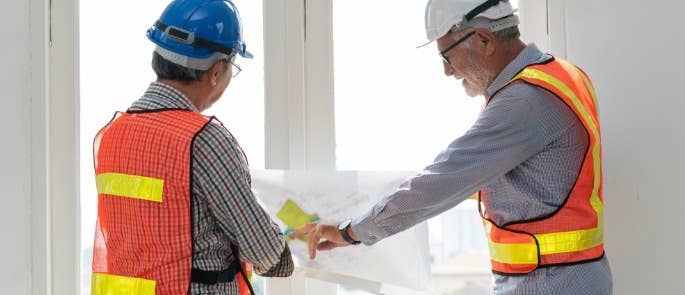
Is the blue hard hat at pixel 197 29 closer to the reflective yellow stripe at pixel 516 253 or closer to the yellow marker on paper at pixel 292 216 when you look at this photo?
the yellow marker on paper at pixel 292 216

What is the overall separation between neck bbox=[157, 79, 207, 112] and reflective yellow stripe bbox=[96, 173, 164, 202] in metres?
0.25

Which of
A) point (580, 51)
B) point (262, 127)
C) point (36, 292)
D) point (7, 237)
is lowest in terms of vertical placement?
point (36, 292)

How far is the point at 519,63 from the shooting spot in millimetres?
1999

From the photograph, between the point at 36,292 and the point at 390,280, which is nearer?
the point at 390,280

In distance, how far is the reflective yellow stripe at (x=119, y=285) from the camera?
71.4 inches

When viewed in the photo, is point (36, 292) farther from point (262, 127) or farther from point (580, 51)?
point (580, 51)

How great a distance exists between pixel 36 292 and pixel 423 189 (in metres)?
1.38

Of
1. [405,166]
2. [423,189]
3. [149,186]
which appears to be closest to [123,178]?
[149,186]

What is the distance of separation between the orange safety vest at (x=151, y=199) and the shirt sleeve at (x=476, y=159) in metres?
0.49

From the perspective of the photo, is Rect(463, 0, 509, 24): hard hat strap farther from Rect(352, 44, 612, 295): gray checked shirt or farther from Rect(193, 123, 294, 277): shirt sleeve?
Rect(193, 123, 294, 277): shirt sleeve

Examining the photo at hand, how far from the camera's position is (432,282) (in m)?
2.34

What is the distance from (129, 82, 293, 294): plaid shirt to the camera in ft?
5.91

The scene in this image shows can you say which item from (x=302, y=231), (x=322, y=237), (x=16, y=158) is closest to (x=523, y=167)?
(x=322, y=237)

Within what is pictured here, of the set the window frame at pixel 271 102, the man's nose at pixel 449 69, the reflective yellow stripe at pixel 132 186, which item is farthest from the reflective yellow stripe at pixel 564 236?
the window frame at pixel 271 102
